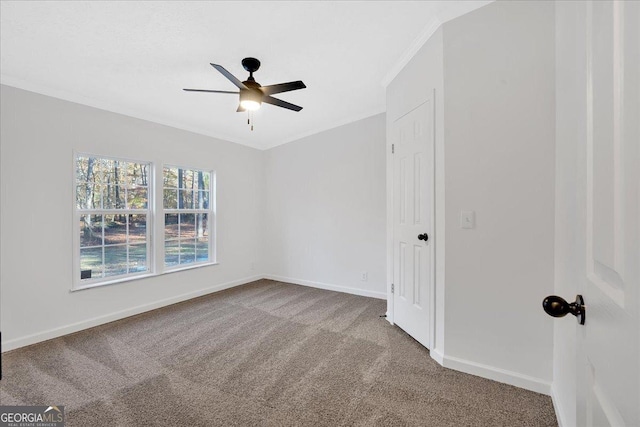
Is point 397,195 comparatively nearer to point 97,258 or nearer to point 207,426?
point 207,426

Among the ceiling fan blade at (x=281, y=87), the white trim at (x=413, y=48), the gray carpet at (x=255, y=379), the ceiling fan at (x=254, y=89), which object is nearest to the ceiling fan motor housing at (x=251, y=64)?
the ceiling fan at (x=254, y=89)

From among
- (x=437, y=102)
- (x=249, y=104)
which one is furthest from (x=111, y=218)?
(x=437, y=102)

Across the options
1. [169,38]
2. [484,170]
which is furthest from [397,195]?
[169,38]

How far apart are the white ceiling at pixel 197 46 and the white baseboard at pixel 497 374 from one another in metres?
2.57

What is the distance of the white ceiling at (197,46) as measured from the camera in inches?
77.4

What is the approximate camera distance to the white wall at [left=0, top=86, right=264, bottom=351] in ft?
8.66

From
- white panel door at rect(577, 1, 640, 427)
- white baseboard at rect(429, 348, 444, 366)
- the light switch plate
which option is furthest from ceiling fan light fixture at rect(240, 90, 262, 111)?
white baseboard at rect(429, 348, 444, 366)

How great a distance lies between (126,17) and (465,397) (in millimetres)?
3435

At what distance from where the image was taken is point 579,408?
2.53 feet

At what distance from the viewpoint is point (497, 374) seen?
2.00m

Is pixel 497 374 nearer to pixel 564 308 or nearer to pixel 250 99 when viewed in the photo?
pixel 564 308

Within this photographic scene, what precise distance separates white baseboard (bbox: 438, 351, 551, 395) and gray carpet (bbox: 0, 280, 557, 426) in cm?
5

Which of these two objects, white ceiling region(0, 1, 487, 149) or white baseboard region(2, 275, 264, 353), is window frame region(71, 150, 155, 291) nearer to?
white baseboard region(2, 275, 264, 353)

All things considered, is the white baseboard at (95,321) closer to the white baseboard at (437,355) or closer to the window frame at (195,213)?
the window frame at (195,213)
